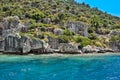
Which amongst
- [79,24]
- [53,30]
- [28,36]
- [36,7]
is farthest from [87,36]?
[36,7]

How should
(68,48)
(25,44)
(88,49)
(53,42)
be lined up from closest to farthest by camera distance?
1. (25,44)
2. (68,48)
3. (53,42)
4. (88,49)

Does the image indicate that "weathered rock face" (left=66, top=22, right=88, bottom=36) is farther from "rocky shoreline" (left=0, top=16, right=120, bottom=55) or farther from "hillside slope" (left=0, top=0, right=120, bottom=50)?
"rocky shoreline" (left=0, top=16, right=120, bottom=55)

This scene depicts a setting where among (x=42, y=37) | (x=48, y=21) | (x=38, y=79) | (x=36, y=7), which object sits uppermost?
(x=36, y=7)

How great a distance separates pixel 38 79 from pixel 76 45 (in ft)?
180

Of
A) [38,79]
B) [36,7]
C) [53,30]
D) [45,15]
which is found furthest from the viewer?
[36,7]

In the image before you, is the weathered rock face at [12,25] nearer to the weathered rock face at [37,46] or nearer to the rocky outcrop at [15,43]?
the rocky outcrop at [15,43]

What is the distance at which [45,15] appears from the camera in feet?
386

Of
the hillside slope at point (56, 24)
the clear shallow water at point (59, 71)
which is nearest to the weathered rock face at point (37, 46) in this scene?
the hillside slope at point (56, 24)

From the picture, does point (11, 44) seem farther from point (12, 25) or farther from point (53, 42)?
point (53, 42)

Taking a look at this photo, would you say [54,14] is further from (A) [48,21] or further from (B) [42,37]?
(B) [42,37]

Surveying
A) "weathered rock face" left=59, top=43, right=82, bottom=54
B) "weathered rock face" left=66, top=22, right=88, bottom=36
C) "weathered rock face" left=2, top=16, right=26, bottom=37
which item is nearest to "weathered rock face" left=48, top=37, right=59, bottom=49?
"weathered rock face" left=59, top=43, right=82, bottom=54

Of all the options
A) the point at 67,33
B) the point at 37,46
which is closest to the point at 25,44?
the point at 37,46

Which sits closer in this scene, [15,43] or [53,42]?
[15,43]

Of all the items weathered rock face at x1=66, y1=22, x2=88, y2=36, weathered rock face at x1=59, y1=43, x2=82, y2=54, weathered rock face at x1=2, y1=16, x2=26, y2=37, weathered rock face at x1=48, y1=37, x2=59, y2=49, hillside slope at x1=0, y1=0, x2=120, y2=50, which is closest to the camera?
weathered rock face at x1=59, y1=43, x2=82, y2=54
